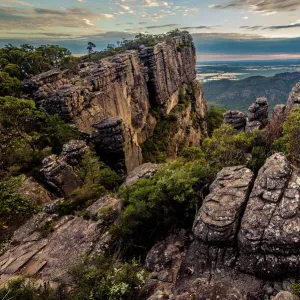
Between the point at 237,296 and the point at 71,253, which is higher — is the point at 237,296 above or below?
above

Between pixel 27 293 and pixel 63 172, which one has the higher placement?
pixel 27 293

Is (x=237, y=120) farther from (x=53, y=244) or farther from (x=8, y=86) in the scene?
(x=8, y=86)

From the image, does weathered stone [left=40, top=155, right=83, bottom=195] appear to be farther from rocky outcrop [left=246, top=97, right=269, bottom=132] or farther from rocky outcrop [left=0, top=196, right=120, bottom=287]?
rocky outcrop [left=246, top=97, right=269, bottom=132]

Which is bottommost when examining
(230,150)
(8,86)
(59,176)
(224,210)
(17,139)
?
(59,176)

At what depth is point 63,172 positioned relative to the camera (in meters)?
34.0

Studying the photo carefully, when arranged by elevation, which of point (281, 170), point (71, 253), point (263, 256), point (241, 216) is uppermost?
point (281, 170)

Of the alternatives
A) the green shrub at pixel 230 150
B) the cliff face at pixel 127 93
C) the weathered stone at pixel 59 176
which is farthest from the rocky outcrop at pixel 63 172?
the green shrub at pixel 230 150

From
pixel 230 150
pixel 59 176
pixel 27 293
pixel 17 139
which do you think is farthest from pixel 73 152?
pixel 27 293

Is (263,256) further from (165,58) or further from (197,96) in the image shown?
(197,96)

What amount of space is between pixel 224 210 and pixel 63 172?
972 inches

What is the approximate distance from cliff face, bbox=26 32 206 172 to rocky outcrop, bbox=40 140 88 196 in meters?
10.9

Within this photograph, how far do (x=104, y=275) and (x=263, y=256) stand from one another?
10.1 metres

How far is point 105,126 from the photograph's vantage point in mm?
47438

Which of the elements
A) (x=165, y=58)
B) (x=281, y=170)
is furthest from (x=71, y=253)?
(x=165, y=58)
